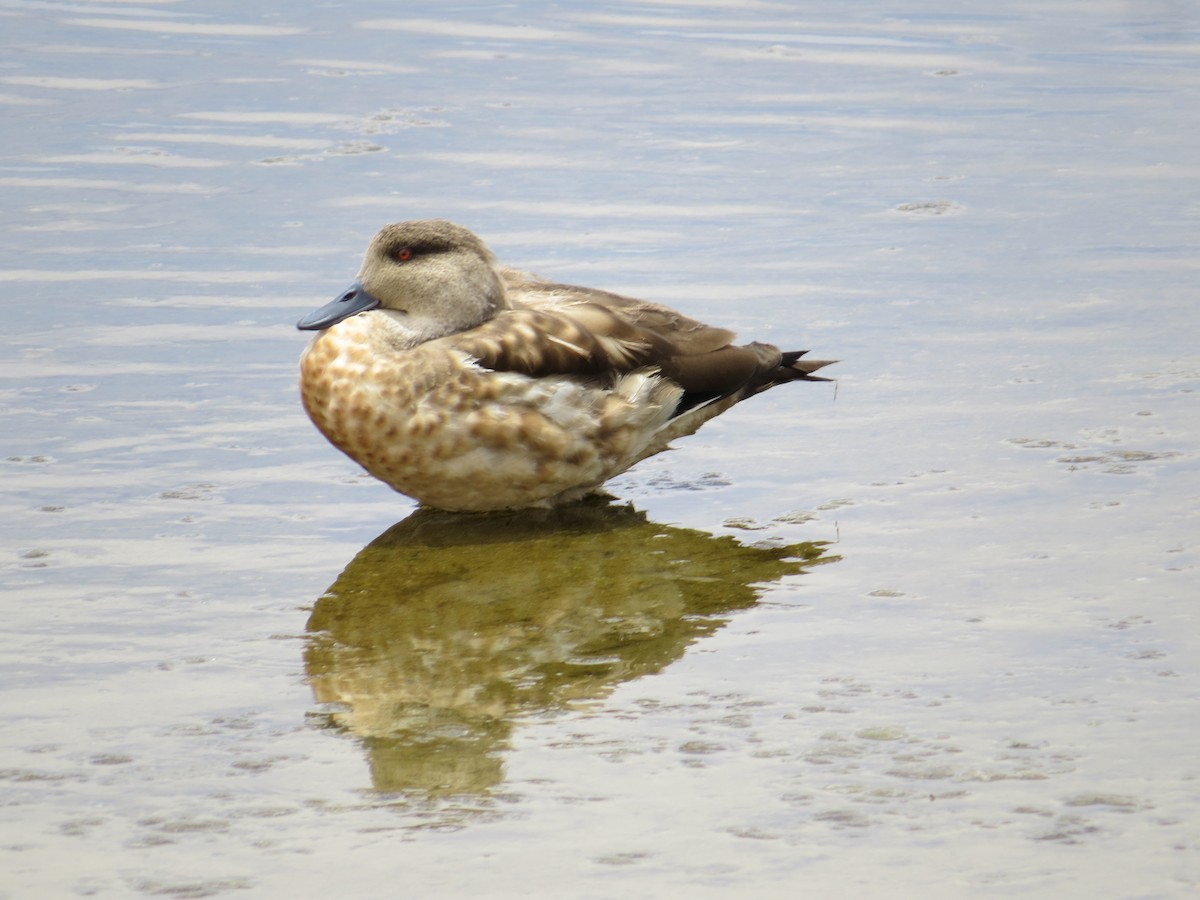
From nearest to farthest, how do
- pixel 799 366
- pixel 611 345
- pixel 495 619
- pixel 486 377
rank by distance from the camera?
pixel 495 619, pixel 486 377, pixel 611 345, pixel 799 366

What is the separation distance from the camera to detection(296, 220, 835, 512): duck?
7.29 metres

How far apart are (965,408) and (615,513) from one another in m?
1.83

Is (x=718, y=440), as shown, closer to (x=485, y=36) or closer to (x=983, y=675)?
(x=983, y=675)

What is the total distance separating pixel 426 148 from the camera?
41.3 feet

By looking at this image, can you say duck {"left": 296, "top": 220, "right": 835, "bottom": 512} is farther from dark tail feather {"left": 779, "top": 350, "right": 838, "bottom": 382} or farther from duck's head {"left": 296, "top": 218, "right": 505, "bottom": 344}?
dark tail feather {"left": 779, "top": 350, "right": 838, "bottom": 382}

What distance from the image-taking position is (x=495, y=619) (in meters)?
6.50

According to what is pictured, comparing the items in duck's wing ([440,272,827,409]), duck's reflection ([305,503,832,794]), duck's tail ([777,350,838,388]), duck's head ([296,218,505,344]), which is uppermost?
duck's head ([296,218,505,344])

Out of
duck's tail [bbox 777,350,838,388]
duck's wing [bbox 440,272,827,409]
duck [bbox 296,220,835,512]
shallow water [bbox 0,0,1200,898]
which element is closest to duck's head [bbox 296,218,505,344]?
duck [bbox 296,220,835,512]

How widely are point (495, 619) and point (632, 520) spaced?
1260mm

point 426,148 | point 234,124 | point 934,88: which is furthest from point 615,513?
point 934,88

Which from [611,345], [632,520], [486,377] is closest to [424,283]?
[486,377]

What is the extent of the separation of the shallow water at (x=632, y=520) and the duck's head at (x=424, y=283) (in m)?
0.76

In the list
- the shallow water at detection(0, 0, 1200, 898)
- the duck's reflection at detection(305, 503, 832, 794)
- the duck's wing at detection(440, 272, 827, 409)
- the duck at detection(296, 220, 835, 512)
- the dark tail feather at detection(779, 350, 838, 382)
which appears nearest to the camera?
the shallow water at detection(0, 0, 1200, 898)

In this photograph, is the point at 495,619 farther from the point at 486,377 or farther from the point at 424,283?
the point at 424,283
